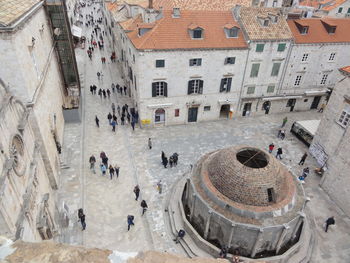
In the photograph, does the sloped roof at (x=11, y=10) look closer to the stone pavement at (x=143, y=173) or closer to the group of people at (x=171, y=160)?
the stone pavement at (x=143, y=173)

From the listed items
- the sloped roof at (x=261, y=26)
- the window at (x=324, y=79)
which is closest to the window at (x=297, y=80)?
the window at (x=324, y=79)

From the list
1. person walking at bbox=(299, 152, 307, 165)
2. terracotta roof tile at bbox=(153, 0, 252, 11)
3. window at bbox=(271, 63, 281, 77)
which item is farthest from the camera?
terracotta roof tile at bbox=(153, 0, 252, 11)

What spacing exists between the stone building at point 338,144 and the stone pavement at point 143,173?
3.45 ft

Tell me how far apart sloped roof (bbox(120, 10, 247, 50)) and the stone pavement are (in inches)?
363

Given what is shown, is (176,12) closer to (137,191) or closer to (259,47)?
(259,47)

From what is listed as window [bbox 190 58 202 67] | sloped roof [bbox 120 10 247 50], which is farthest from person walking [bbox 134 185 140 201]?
window [bbox 190 58 202 67]

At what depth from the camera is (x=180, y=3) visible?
37.4 meters

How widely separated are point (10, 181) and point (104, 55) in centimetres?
4116

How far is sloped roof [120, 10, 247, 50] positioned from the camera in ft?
86.1

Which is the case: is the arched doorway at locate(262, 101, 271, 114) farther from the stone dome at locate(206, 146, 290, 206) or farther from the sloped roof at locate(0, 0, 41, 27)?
the sloped roof at locate(0, 0, 41, 27)

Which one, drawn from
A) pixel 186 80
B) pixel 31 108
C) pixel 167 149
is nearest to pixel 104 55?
pixel 186 80

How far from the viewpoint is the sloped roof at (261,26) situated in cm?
2845

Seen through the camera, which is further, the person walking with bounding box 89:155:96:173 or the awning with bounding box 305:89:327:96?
the awning with bounding box 305:89:327:96

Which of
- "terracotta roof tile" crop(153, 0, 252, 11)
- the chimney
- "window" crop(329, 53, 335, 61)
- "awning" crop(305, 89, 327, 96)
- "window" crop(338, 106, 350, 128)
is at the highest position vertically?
the chimney
